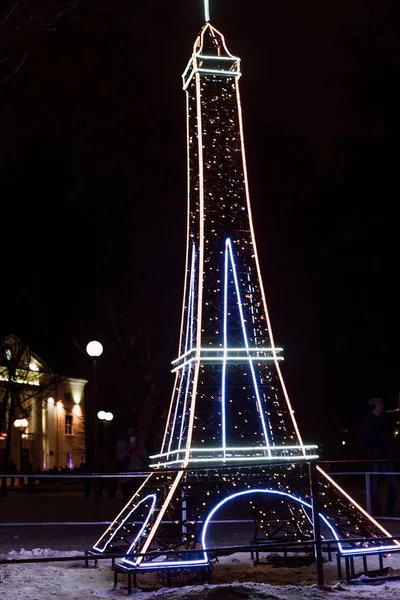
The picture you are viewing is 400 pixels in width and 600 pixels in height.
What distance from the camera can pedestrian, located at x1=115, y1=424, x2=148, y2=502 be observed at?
21031 millimetres

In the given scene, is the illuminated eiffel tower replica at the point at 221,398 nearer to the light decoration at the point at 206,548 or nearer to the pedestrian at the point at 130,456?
the light decoration at the point at 206,548

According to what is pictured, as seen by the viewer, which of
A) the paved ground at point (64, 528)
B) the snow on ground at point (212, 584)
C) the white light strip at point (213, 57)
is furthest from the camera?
the paved ground at point (64, 528)

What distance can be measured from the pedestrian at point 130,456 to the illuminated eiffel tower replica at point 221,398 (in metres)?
9.41

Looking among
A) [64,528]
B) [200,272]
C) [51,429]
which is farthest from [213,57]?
[51,429]

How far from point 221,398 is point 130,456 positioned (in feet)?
36.1

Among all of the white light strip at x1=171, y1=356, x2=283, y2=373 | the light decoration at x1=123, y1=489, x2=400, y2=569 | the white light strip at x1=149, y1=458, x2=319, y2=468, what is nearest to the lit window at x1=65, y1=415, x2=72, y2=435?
the white light strip at x1=171, y1=356, x2=283, y2=373

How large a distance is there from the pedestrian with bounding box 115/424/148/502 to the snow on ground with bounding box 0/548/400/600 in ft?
29.9

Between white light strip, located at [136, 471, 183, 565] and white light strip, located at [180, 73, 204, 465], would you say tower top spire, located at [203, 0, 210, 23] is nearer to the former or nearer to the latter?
white light strip, located at [180, 73, 204, 465]

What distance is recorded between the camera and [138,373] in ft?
111

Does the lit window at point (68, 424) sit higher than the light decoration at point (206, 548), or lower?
higher

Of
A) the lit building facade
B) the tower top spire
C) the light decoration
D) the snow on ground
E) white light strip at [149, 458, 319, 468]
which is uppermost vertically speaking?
the tower top spire

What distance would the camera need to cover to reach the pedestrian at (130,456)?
828 inches

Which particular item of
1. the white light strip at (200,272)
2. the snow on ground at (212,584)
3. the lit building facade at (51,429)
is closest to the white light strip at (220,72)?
the white light strip at (200,272)

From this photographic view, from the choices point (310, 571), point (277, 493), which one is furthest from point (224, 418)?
point (310, 571)
